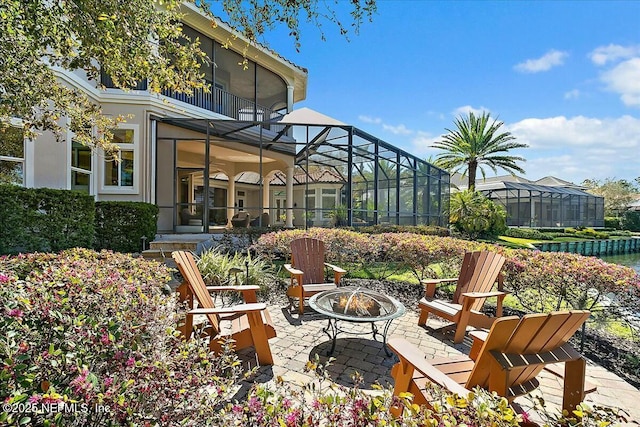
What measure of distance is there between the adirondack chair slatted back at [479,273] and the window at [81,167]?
28.5 feet

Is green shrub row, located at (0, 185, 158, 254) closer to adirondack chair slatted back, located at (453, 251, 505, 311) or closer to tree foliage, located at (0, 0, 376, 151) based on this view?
tree foliage, located at (0, 0, 376, 151)

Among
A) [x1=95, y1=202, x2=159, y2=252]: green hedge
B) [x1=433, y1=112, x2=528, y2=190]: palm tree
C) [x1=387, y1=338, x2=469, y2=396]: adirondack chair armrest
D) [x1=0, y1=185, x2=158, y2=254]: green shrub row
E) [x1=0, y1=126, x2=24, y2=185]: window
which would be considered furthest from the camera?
[x1=433, y1=112, x2=528, y2=190]: palm tree

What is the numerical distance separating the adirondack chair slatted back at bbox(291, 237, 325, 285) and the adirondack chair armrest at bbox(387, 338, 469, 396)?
280 centimetres

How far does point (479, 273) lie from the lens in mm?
4094

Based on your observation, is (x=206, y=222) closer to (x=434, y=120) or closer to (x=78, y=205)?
(x=78, y=205)

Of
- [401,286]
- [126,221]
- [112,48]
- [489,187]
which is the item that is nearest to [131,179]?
[126,221]

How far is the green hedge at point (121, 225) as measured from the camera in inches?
279

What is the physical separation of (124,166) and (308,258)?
6.96 m

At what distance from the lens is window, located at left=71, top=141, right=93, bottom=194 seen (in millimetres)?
7793

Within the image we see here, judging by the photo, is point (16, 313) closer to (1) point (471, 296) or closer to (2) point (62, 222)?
(1) point (471, 296)

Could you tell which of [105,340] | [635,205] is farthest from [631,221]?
[105,340]

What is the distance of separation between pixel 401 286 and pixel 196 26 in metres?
10.3

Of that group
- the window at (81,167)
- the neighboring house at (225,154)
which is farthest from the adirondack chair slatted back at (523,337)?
the window at (81,167)

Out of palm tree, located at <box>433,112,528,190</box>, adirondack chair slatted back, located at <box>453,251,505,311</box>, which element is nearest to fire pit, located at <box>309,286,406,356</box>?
adirondack chair slatted back, located at <box>453,251,505,311</box>
